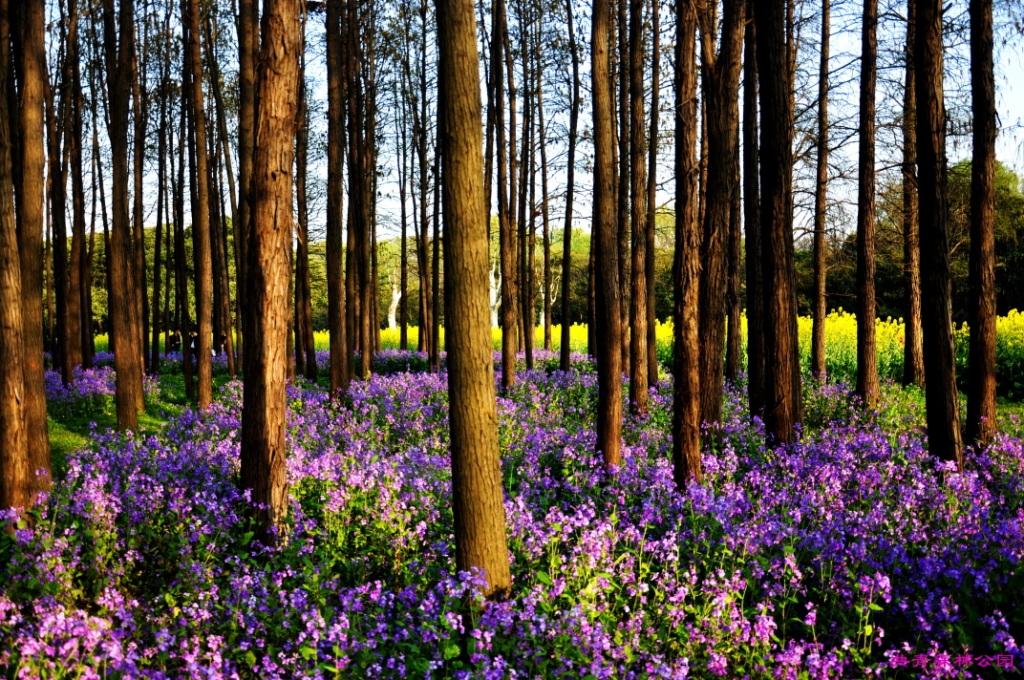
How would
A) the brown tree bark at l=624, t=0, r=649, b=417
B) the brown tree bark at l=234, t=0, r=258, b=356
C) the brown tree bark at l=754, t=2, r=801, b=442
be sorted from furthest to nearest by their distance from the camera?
the brown tree bark at l=624, t=0, r=649, b=417
the brown tree bark at l=234, t=0, r=258, b=356
the brown tree bark at l=754, t=2, r=801, b=442

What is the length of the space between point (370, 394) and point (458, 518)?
33.1ft

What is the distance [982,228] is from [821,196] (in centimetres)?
679

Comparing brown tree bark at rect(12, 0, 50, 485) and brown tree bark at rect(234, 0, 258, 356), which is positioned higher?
brown tree bark at rect(234, 0, 258, 356)

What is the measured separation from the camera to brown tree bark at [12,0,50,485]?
769 centimetres

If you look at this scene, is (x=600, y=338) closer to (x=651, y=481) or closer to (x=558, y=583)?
(x=651, y=481)

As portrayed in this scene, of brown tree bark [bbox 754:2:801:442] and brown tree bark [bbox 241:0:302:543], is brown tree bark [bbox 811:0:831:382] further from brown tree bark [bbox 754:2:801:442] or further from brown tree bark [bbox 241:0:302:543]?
brown tree bark [bbox 241:0:302:543]

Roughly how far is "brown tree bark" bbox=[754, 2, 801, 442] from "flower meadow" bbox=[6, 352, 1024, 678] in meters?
0.65

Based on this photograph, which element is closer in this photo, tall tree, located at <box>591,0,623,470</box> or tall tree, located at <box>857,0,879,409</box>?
tall tree, located at <box>591,0,623,470</box>

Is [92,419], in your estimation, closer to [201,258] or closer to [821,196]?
[201,258]

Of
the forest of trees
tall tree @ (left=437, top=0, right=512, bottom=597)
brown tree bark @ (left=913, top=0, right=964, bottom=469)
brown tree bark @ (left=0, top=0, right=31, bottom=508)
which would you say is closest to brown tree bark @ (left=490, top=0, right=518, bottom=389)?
the forest of trees

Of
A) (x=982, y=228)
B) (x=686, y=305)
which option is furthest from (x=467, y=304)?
(x=982, y=228)

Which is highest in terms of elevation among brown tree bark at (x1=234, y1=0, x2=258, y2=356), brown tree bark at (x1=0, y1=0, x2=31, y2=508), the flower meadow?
brown tree bark at (x1=234, y1=0, x2=258, y2=356)

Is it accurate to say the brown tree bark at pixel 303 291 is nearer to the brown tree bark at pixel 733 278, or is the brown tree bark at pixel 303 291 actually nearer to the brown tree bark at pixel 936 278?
the brown tree bark at pixel 733 278

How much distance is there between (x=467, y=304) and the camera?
15.4 ft
